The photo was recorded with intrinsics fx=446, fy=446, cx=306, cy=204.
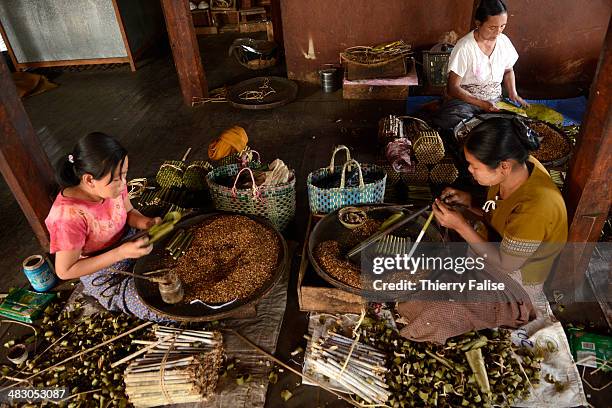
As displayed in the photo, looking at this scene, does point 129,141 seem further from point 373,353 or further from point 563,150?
point 563,150

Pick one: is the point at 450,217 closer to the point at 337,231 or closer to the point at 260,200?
the point at 337,231

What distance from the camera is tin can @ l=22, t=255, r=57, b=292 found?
11.5 feet

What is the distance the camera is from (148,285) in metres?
3.03

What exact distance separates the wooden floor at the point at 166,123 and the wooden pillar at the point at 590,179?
2.04 metres

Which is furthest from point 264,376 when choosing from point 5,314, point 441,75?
point 441,75

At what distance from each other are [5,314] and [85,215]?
4.26ft

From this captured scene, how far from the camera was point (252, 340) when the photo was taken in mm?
3146

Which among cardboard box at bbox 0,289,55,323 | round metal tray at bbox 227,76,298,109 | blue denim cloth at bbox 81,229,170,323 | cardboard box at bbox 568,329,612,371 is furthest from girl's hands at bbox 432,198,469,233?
round metal tray at bbox 227,76,298,109

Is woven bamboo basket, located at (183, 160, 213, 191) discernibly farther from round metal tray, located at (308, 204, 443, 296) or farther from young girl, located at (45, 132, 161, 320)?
round metal tray, located at (308, 204, 443, 296)

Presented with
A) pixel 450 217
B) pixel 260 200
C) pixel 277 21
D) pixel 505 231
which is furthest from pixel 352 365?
pixel 277 21

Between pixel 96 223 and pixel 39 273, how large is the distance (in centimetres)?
99

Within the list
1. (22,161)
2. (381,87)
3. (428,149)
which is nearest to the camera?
(22,161)

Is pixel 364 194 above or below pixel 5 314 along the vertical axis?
above

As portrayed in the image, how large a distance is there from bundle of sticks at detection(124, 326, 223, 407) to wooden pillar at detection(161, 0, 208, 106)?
4665 millimetres
